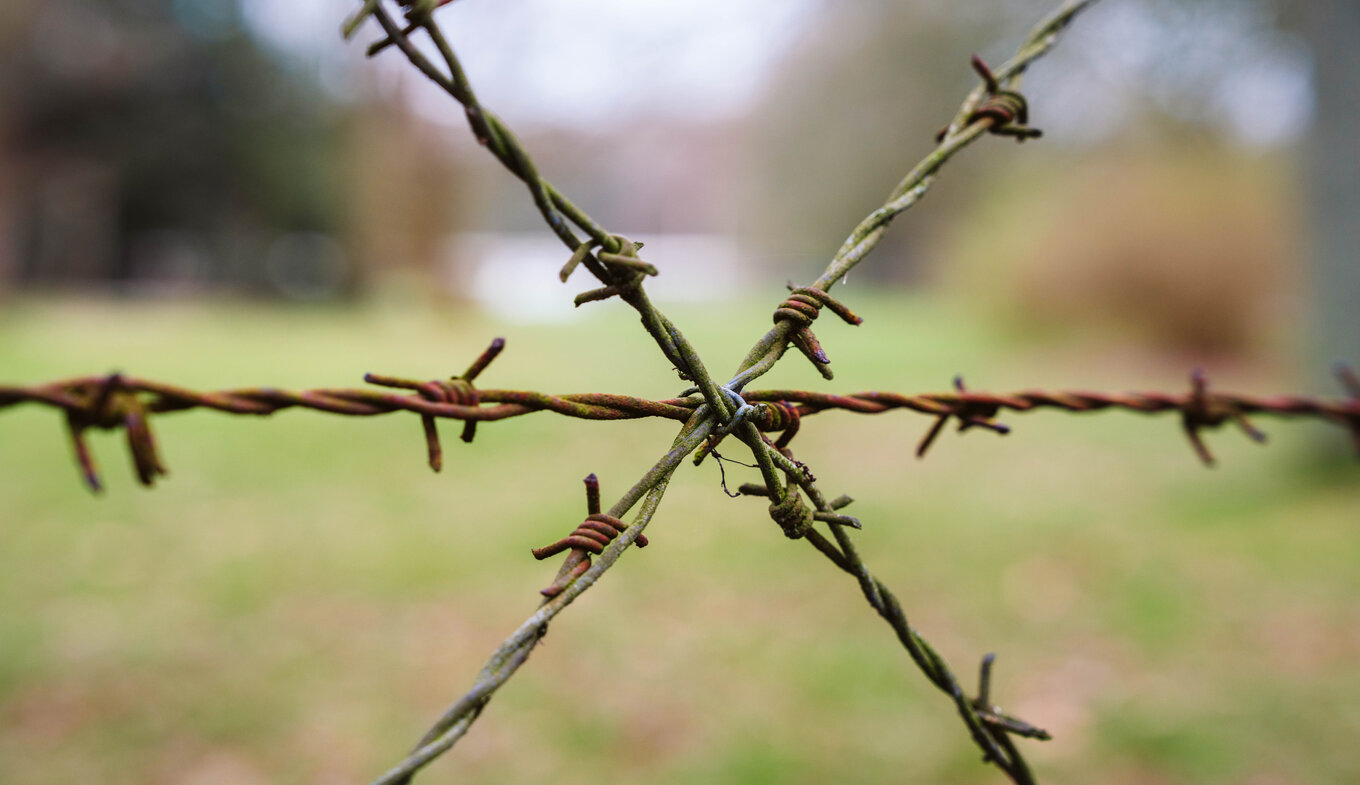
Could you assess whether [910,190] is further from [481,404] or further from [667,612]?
[667,612]

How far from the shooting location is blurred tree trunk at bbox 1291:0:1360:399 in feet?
16.3

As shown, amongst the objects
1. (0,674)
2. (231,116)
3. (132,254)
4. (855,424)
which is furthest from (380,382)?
(132,254)

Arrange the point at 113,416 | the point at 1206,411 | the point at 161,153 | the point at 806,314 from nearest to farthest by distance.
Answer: the point at 806,314 < the point at 113,416 < the point at 1206,411 < the point at 161,153

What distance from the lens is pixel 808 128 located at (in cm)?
2567

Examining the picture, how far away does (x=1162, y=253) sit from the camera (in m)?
10.8

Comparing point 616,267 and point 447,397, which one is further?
point 447,397

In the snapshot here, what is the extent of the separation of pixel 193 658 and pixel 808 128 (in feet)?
80.2

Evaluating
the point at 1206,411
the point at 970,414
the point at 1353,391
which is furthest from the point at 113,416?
the point at 1353,391

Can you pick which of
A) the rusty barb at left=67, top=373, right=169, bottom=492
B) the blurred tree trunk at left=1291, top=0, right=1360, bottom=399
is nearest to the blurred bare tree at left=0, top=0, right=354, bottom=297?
the blurred tree trunk at left=1291, top=0, right=1360, bottom=399

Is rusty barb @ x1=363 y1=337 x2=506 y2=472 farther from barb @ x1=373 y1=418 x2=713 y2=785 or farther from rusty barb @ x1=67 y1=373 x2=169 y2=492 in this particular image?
rusty barb @ x1=67 y1=373 x2=169 y2=492

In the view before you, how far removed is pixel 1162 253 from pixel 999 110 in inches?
446

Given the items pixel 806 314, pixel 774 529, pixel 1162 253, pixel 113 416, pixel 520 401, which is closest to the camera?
pixel 806 314

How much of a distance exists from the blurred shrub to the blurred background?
4cm

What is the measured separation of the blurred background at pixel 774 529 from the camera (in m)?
2.81
